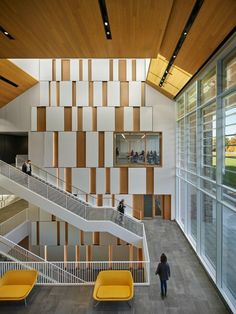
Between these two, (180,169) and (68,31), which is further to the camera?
(180,169)

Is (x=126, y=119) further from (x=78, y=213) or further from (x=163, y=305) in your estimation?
(x=163, y=305)

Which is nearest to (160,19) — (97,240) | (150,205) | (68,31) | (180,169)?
(68,31)

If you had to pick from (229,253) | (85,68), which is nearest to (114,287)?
(229,253)

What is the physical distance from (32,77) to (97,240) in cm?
1112

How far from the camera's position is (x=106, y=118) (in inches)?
659

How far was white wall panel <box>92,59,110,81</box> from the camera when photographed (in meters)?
16.8

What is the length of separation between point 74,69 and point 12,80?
408cm

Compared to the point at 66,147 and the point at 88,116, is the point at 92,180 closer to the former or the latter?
the point at 66,147

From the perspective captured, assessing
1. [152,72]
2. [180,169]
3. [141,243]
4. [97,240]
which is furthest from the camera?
[97,240]

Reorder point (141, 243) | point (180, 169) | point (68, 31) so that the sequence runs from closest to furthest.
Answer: point (68, 31)
point (141, 243)
point (180, 169)

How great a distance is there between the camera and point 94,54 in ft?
33.3

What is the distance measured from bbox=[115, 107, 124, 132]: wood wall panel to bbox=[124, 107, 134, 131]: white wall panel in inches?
7.9

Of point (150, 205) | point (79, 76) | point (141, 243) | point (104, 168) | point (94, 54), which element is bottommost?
point (141, 243)

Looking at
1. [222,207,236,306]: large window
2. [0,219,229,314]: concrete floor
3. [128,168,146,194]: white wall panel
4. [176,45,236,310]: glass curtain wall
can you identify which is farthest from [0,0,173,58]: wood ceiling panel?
[0,219,229,314]: concrete floor
